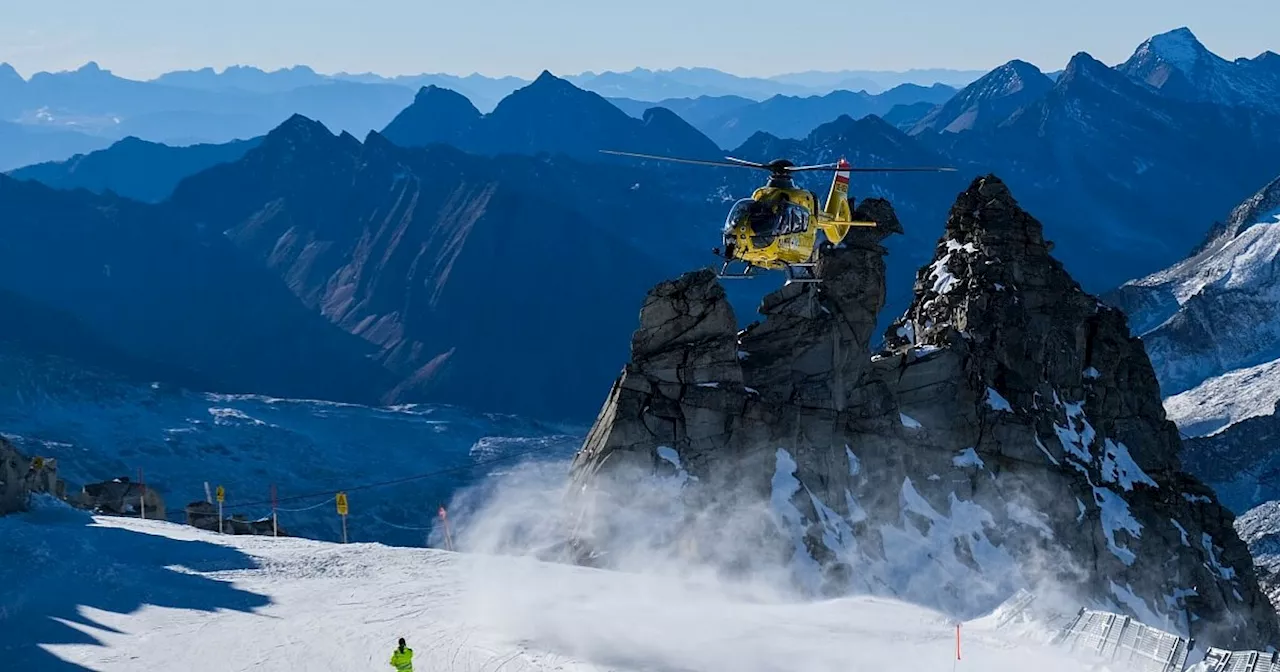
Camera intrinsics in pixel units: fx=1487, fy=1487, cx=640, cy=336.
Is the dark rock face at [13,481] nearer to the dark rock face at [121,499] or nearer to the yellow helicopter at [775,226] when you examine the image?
the dark rock face at [121,499]

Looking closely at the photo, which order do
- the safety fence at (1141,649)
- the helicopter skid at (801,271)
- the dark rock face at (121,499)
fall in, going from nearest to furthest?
the safety fence at (1141,649)
the helicopter skid at (801,271)
the dark rock face at (121,499)

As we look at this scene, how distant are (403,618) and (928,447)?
127ft

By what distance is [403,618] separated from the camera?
2083 inches

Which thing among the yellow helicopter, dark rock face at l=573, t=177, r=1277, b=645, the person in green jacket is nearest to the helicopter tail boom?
the yellow helicopter

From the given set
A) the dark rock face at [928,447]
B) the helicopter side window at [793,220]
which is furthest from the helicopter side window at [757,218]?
the dark rock face at [928,447]

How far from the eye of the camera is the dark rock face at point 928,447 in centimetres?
7425

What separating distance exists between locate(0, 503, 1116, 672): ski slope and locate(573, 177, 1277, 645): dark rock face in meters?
9.95

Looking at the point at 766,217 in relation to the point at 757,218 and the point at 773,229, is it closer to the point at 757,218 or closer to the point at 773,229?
the point at 757,218

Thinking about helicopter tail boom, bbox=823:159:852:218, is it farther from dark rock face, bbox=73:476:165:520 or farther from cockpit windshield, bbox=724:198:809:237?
dark rock face, bbox=73:476:165:520

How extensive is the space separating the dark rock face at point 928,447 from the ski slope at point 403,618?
9949 millimetres

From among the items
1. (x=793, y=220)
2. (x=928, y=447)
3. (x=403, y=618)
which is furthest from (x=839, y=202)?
(x=403, y=618)

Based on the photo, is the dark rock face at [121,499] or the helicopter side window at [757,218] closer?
the helicopter side window at [757,218]

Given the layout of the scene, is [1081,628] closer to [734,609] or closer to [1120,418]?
[734,609]

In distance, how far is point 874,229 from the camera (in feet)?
279
